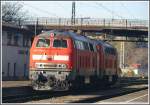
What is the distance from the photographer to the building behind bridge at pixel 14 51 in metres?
55.3

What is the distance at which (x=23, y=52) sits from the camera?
61.1 metres

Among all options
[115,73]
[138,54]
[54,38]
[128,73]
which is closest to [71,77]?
[54,38]

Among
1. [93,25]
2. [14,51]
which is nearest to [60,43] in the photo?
[14,51]

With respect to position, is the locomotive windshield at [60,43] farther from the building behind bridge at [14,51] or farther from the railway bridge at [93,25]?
the railway bridge at [93,25]

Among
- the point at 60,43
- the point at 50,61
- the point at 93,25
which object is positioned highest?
the point at 93,25

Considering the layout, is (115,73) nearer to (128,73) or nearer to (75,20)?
(75,20)

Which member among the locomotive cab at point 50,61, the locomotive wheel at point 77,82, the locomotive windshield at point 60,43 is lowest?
the locomotive wheel at point 77,82

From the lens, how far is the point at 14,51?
2295 inches

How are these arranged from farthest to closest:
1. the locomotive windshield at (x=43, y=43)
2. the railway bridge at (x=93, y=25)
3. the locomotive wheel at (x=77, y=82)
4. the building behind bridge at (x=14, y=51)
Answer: the railway bridge at (x=93, y=25) < the building behind bridge at (x=14, y=51) < the locomotive windshield at (x=43, y=43) < the locomotive wheel at (x=77, y=82)

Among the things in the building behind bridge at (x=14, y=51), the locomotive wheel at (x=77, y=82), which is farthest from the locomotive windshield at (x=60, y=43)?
the building behind bridge at (x=14, y=51)

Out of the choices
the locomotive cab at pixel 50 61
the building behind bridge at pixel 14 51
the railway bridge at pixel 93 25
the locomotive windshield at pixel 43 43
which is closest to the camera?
the locomotive cab at pixel 50 61

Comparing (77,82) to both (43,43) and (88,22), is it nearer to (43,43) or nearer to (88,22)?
(43,43)

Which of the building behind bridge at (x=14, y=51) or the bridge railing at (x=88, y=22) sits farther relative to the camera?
the bridge railing at (x=88, y=22)

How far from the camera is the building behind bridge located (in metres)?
55.3
